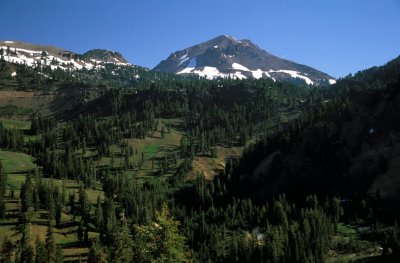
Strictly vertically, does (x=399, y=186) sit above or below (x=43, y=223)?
above

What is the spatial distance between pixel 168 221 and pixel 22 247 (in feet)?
424

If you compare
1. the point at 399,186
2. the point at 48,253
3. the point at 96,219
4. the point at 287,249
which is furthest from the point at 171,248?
the point at 399,186

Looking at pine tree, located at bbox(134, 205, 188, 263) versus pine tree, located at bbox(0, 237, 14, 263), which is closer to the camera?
pine tree, located at bbox(134, 205, 188, 263)

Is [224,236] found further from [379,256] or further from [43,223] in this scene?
[43,223]

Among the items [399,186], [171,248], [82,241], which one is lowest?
[82,241]

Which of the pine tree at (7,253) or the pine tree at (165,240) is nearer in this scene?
the pine tree at (165,240)

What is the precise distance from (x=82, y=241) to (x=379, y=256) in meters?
115

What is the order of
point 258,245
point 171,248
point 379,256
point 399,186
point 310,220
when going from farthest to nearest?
point 399,186
point 310,220
point 258,245
point 379,256
point 171,248

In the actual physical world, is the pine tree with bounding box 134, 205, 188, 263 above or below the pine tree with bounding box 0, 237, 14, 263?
above

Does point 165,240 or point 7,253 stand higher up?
point 165,240

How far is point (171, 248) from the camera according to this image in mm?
44938

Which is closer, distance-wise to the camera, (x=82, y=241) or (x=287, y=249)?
(x=287, y=249)

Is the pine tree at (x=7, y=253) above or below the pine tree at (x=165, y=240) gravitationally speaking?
below

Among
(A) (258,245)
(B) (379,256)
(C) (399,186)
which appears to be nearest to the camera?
(B) (379,256)
